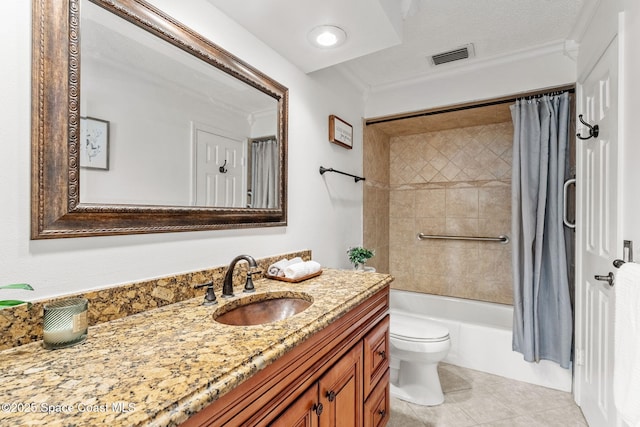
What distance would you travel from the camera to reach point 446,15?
68.6 inches

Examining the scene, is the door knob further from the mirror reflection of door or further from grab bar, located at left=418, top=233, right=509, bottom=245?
the mirror reflection of door

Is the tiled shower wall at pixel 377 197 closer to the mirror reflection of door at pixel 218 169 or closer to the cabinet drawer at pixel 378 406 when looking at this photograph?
the cabinet drawer at pixel 378 406

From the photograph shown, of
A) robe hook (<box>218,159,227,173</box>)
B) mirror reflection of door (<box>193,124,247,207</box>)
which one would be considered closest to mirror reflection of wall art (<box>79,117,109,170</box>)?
mirror reflection of door (<box>193,124,247,207</box>)

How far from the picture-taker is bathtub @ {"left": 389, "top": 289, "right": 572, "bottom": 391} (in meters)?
2.13

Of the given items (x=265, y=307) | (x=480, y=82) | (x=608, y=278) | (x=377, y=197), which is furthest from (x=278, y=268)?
(x=480, y=82)

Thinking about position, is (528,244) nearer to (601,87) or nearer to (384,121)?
(601,87)

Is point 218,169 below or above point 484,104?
below

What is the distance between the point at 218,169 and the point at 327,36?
86cm

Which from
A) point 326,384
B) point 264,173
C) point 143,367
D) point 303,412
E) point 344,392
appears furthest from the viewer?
point 264,173

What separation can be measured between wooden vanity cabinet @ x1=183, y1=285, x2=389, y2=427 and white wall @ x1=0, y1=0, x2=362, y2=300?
597mm

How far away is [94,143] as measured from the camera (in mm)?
924

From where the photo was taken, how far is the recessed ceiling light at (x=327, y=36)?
4.81 feet

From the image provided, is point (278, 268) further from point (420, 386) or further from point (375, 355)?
point (420, 386)

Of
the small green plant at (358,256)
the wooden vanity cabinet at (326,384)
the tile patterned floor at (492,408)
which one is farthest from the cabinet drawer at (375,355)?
the small green plant at (358,256)
